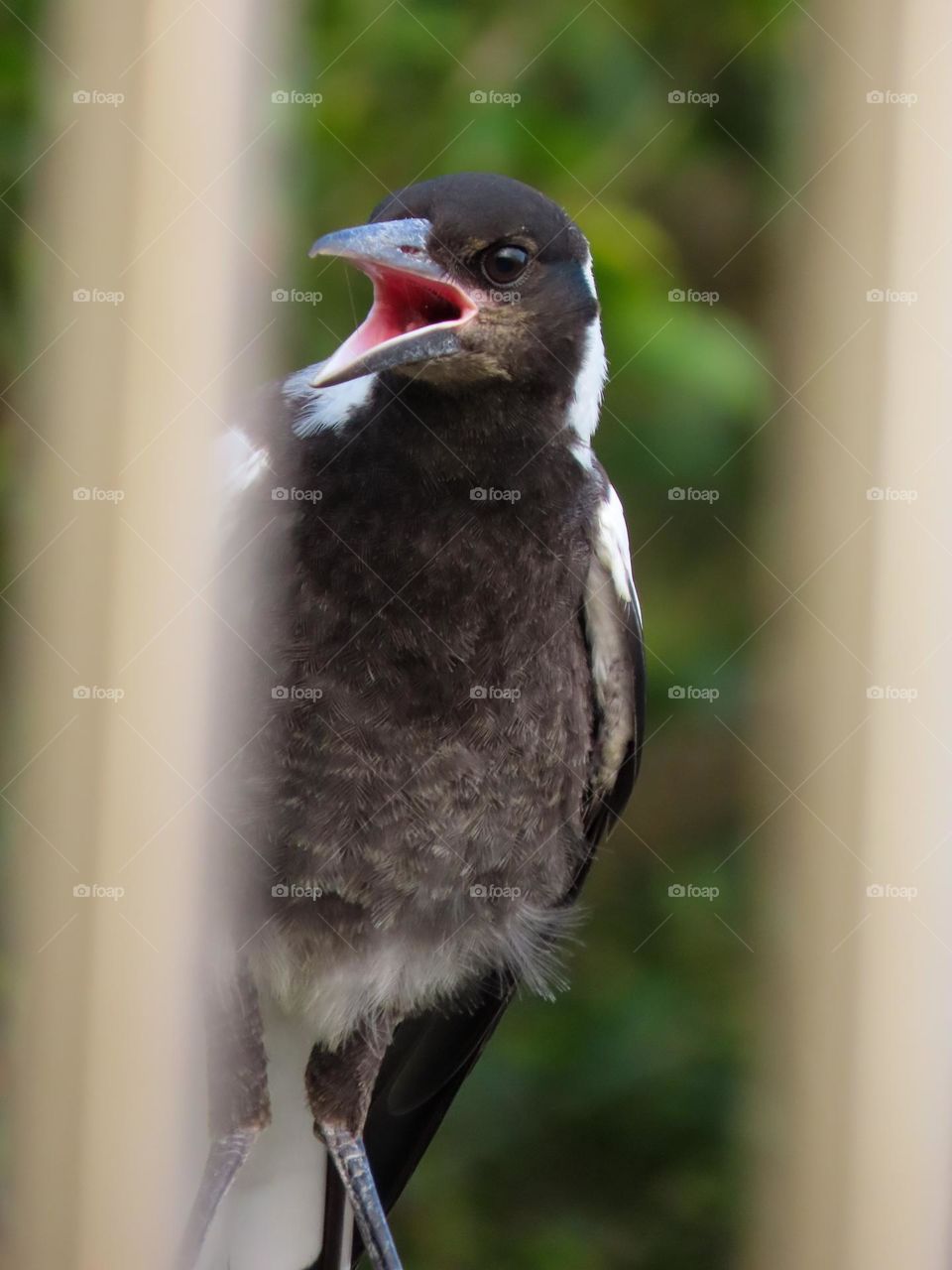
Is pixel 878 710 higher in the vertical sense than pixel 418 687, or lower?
higher

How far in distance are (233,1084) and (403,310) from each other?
609 millimetres

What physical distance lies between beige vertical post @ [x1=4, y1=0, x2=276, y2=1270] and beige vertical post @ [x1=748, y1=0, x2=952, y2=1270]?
34cm

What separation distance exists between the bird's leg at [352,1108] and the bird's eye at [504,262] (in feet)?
2.07

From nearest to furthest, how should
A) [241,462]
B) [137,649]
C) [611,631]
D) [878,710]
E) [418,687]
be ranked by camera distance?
[137,649], [878,710], [241,462], [418,687], [611,631]

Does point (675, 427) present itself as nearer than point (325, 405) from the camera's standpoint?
No

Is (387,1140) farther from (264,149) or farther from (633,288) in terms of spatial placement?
(264,149)

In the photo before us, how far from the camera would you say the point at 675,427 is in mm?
1188

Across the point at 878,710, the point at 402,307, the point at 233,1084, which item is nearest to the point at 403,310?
the point at 402,307

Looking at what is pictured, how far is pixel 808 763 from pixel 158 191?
1.65ft

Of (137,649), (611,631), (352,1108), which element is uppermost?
(137,649)

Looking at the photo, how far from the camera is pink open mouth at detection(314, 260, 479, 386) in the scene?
3.00ft

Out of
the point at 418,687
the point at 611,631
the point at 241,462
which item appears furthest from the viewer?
the point at 611,631

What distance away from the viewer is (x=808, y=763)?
87cm

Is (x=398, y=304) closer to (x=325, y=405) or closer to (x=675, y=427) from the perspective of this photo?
(x=325, y=405)
